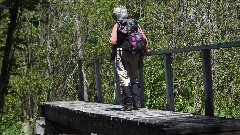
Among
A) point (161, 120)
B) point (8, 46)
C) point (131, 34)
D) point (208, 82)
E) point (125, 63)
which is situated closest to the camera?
point (8, 46)

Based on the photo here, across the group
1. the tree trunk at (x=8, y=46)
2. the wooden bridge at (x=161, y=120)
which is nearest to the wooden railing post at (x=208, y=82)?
the wooden bridge at (x=161, y=120)

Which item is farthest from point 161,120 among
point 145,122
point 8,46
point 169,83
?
point 8,46

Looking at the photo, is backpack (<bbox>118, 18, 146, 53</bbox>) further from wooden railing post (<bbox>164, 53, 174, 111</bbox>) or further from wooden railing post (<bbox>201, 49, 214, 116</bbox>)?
wooden railing post (<bbox>201, 49, 214, 116</bbox>)

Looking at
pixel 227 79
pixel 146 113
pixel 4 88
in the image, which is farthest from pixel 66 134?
pixel 4 88

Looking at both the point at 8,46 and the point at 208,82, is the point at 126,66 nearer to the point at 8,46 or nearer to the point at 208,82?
the point at 208,82

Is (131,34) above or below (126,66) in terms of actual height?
above

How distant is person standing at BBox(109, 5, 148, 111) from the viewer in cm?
841

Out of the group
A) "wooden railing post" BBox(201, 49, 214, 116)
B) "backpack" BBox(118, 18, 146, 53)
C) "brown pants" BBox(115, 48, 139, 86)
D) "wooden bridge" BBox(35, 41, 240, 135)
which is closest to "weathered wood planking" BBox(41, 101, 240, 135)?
"wooden bridge" BBox(35, 41, 240, 135)

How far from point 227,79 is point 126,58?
216 inches

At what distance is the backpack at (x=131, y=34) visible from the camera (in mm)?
8281

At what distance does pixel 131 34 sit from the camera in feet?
27.2

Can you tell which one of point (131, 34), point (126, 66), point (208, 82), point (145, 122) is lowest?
point (145, 122)

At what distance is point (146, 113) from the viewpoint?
8.01 meters

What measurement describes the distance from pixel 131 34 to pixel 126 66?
57 cm
